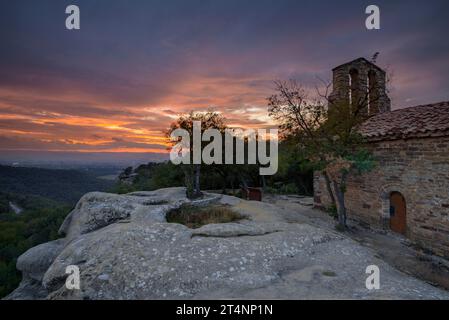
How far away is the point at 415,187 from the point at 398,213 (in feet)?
5.02

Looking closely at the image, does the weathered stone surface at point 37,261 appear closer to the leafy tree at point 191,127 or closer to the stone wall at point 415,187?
the leafy tree at point 191,127

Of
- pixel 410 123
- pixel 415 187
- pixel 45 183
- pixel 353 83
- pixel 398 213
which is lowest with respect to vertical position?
pixel 45 183

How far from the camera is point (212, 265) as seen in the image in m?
5.67

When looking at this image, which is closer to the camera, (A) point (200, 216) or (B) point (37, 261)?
(B) point (37, 261)

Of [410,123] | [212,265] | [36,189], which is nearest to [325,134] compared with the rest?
[410,123]

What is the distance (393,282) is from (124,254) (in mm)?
6089

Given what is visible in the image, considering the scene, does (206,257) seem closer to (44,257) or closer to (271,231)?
(271,231)

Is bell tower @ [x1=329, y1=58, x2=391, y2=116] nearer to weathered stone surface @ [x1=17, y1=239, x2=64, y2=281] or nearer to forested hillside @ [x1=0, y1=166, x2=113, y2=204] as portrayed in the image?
weathered stone surface @ [x1=17, y1=239, x2=64, y2=281]

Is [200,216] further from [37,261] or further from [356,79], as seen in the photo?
[356,79]

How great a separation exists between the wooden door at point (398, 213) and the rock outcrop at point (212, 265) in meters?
3.93

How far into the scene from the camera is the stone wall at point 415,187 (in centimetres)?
848

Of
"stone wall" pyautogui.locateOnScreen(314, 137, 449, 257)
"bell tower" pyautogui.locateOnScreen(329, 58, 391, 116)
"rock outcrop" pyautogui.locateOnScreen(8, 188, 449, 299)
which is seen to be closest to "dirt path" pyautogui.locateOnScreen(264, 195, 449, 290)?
"stone wall" pyautogui.locateOnScreen(314, 137, 449, 257)
